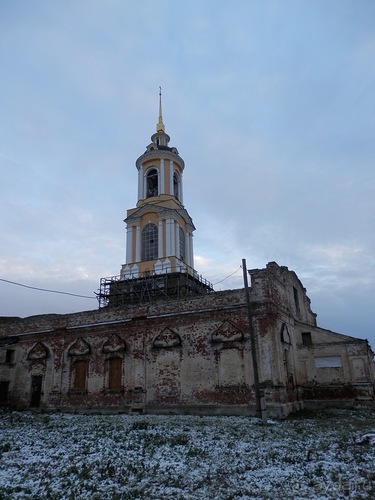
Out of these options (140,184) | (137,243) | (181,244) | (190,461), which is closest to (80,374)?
(137,243)

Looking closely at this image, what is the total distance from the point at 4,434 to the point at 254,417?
9.69 meters

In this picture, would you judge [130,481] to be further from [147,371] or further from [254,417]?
[147,371]

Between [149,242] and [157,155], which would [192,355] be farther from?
[157,155]

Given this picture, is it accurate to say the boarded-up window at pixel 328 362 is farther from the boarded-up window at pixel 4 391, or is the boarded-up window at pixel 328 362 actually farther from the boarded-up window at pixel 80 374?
the boarded-up window at pixel 4 391

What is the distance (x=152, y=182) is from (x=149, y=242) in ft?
19.4

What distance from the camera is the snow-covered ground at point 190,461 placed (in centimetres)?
741

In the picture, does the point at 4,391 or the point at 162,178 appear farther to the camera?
the point at 162,178

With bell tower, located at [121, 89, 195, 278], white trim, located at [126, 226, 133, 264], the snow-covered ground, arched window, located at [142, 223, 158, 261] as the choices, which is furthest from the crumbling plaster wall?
arched window, located at [142, 223, 158, 261]

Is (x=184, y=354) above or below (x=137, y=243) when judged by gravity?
below

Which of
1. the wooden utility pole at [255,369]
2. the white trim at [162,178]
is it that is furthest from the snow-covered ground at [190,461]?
the white trim at [162,178]

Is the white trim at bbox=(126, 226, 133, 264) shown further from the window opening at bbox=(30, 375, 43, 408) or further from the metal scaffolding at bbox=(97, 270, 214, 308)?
the window opening at bbox=(30, 375, 43, 408)

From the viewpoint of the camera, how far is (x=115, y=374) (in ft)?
69.6

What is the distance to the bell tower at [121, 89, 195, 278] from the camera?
29375mm

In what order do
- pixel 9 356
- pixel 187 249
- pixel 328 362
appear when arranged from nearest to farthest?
pixel 328 362
pixel 9 356
pixel 187 249
